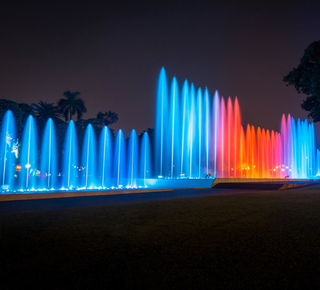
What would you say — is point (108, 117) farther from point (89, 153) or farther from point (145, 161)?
point (89, 153)

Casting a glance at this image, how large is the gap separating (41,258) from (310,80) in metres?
20.5

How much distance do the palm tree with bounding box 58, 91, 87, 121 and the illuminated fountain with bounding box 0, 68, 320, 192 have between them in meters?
8.43

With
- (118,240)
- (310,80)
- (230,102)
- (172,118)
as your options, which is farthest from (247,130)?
(118,240)

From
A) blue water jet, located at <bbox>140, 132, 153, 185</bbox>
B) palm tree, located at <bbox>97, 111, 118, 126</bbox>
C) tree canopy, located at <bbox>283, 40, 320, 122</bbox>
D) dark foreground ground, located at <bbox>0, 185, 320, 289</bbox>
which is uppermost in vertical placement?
palm tree, located at <bbox>97, 111, 118, 126</bbox>

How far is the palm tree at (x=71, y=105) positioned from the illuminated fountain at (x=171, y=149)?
8428mm

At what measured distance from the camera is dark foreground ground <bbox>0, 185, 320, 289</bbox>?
10.1 feet

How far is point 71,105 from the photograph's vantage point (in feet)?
137

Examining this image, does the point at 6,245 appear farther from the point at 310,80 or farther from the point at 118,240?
the point at 310,80

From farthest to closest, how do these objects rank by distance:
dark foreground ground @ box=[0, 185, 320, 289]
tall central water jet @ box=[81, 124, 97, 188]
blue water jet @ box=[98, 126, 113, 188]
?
blue water jet @ box=[98, 126, 113, 188], tall central water jet @ box=[81, 124, 97, 188], dark foreground ground @ box=[0, 185, 320, 289]

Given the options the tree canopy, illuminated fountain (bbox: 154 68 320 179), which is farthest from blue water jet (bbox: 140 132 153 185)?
the tree canopy

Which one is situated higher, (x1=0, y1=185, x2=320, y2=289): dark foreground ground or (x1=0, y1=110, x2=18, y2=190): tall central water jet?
(x1=0, y1=110, x2=18, y2=190): tall central water jet

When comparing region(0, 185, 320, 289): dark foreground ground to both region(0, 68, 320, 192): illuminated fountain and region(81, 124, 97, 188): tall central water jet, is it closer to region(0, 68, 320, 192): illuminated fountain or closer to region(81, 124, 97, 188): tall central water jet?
region(0, 68, 320, 192): illuminated fountain

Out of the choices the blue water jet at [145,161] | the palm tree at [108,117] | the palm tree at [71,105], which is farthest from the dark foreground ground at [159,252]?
the palm tree at [108,117]

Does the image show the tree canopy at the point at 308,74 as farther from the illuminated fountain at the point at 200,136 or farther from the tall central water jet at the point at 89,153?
the tall central water jet at the point at 89,153
